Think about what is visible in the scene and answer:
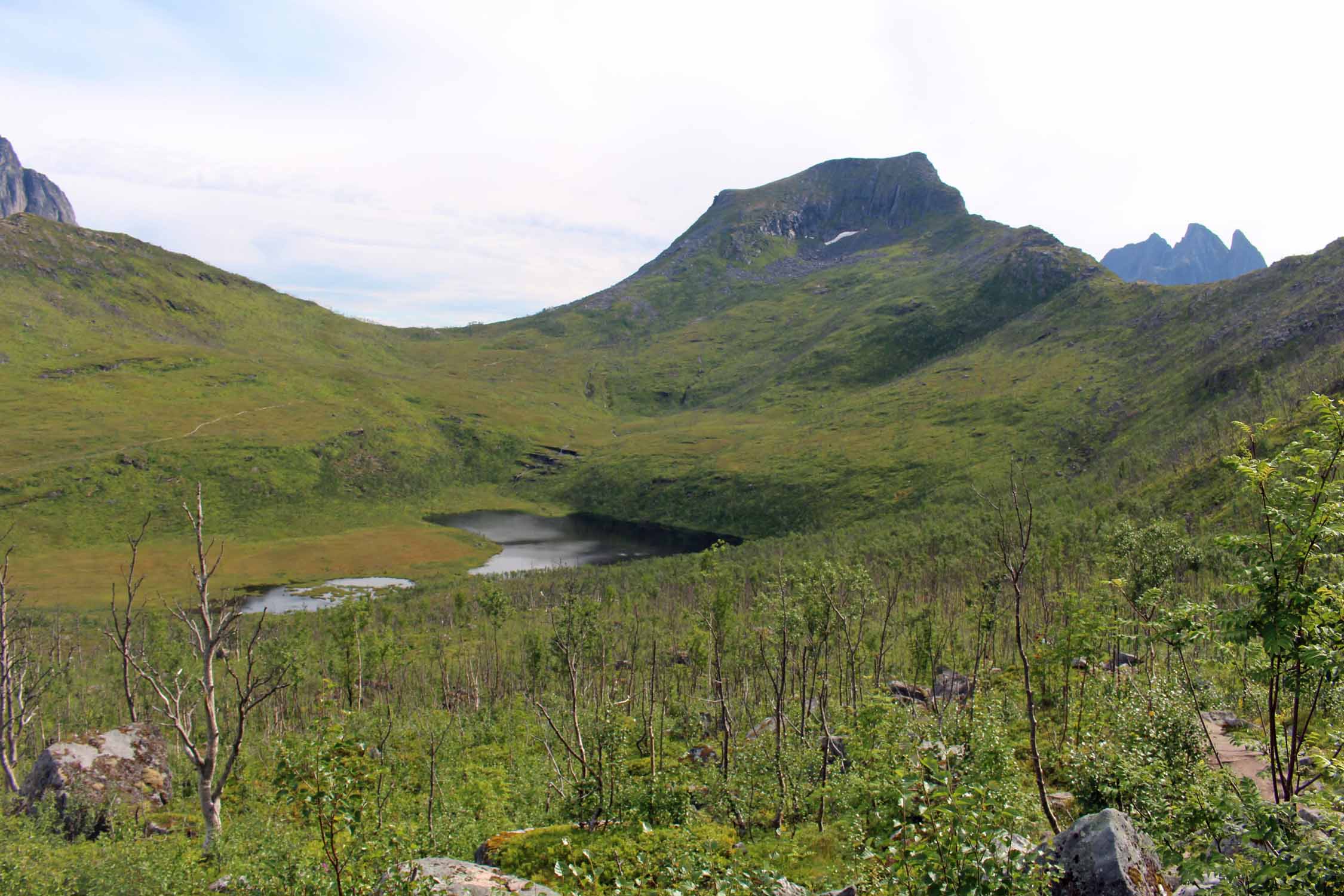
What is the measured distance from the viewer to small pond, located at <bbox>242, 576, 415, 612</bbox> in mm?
136363

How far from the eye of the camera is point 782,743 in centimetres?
3412

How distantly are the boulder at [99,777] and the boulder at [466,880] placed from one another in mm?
25180

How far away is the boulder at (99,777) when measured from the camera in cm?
3170

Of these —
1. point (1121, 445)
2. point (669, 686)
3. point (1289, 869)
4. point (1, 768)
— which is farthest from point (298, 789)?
point (1121, 445)

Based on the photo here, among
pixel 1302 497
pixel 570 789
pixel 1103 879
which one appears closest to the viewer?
pixel 1302 497

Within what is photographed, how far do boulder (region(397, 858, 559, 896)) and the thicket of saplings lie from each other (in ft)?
4.23

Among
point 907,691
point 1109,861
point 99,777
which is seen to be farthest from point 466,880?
point 907,691

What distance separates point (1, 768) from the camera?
35750 mm

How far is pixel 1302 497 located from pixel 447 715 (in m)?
67.7

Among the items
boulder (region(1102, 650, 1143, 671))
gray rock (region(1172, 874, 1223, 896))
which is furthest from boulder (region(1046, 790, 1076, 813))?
boulder (region(1102, 650, 1143, 671))

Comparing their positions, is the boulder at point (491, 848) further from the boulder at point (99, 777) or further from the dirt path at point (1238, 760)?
the dirt path at point (1238, 760)

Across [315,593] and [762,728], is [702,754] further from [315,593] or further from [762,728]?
[315,593]

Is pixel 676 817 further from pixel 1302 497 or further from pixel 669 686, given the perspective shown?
pixel 669 686

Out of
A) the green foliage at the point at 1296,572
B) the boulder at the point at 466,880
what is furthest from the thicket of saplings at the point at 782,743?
the boulder at the point at 466,880
